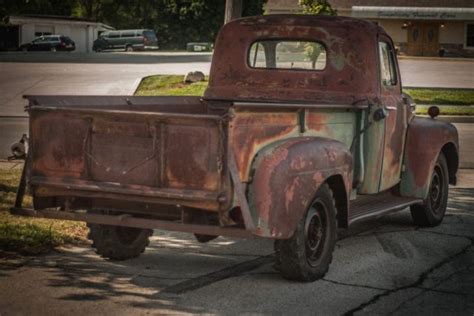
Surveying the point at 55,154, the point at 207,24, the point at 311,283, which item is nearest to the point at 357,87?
the point at 311,283

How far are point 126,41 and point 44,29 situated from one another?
27.4 ft

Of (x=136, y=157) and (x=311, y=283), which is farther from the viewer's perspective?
(x=311, y=283)

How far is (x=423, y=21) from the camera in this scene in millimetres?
64688

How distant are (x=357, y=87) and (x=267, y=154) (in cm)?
232

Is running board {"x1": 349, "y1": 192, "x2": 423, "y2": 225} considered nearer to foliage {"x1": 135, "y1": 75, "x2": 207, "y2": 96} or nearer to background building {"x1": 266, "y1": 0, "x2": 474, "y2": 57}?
foliage {"x1": 135, "y1": 75, "x2": 207, "y2": 96}

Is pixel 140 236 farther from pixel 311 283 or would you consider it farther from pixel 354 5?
pixel 354 5

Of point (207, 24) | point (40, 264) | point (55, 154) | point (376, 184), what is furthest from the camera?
point (207, 24)

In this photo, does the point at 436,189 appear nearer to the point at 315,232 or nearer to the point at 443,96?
the point at 315,232

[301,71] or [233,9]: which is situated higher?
[233,9]

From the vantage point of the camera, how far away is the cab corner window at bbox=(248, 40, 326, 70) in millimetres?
8852

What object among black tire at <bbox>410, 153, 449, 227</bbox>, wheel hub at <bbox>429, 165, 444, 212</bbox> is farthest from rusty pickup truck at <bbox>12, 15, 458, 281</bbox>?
wheel hub at <bbox>429, 165, 444, 212</bbox>

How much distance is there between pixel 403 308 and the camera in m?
6.33

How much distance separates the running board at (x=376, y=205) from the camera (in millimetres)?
8013

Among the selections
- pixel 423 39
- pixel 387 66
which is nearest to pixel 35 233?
pixel 387 66
